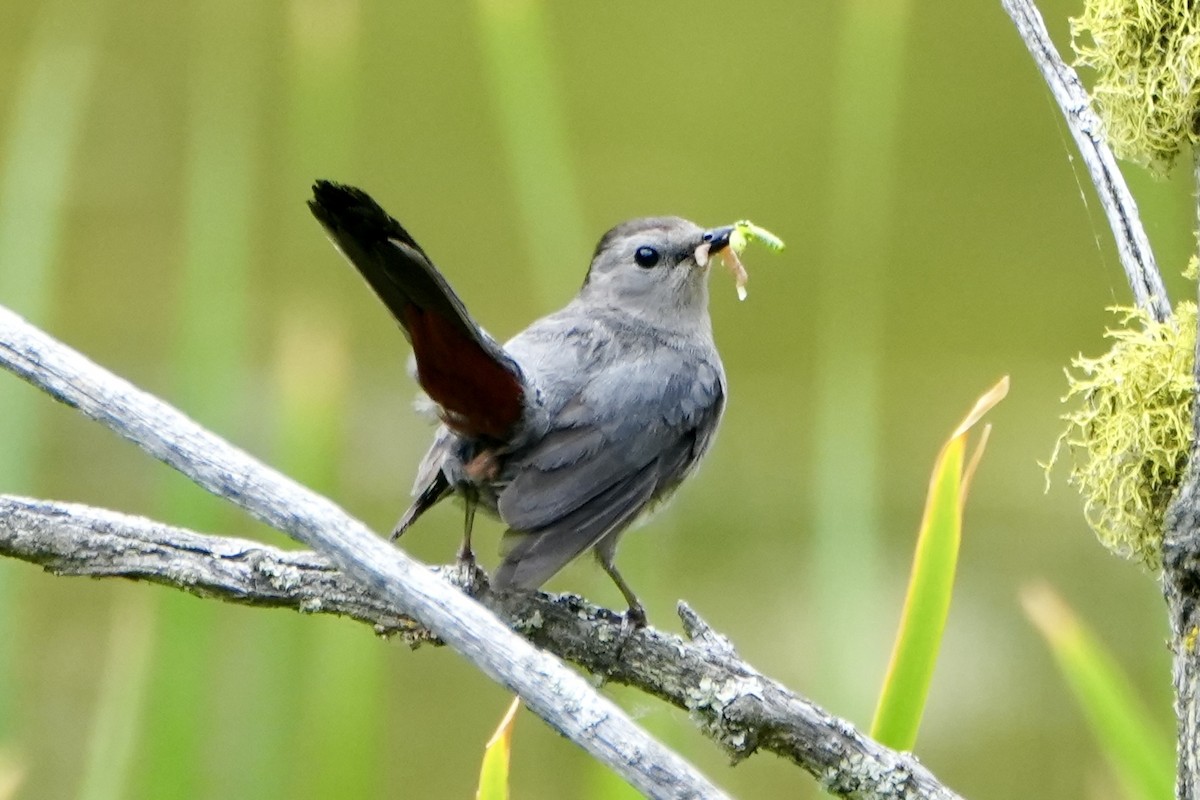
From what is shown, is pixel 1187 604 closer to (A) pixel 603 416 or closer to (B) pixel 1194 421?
(B) pixel 1194 421

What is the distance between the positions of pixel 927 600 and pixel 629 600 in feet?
1.79

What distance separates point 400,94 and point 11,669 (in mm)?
2965

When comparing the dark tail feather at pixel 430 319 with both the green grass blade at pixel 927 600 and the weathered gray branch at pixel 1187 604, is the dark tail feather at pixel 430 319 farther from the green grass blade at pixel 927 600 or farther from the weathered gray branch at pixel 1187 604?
the weathered gray branch at pixel 1187 604

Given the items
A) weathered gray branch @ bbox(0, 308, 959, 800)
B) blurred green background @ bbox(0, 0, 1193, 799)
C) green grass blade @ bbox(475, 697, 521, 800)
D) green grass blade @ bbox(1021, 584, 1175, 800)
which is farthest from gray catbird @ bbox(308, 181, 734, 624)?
blurred green background @ bbox(0, 0, 1193, 799)

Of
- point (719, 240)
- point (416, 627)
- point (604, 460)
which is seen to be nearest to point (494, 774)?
point (416, 627)

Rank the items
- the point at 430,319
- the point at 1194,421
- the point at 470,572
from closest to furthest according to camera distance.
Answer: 1. the point at 1194,421
2. the point at 430,319
3. the point at 470,572

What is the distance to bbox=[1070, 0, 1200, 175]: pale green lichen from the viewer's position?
1.34 m

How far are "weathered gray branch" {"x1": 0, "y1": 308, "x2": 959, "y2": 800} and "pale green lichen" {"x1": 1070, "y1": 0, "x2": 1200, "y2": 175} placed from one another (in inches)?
23.4

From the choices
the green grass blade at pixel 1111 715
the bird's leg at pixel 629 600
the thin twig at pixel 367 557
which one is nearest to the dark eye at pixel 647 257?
the bird's leg at pixel 629 600

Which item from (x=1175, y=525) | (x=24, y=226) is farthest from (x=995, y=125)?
(x=1175, y=525)

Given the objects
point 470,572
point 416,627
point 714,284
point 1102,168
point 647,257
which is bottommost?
point 416,627

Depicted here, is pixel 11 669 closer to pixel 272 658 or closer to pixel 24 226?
pixel 272 658

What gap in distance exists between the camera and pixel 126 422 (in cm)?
115

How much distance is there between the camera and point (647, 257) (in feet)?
8.19
